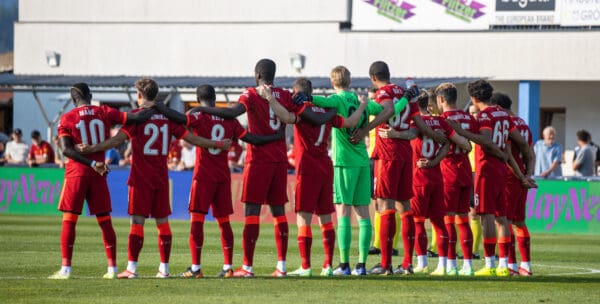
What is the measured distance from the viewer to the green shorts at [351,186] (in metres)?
14.6

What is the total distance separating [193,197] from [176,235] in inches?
354

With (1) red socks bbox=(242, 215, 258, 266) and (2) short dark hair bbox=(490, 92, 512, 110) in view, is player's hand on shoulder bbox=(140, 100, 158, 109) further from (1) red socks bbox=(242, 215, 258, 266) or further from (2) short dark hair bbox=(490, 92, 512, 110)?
(2) short dark hair bbox=(490, 92, 512, 110)

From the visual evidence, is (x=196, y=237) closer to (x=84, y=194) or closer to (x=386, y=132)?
(x=84, y=194)

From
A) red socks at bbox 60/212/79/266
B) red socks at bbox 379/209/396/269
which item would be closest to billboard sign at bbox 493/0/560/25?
red socks at bbox 379/209/396/269

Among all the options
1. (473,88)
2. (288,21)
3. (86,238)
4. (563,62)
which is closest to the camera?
(473,88)

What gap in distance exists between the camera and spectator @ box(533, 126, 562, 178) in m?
27.0

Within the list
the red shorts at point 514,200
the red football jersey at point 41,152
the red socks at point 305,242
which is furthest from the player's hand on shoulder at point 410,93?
the red football jersey at point 41,152

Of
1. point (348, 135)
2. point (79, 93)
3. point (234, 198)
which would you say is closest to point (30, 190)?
point (234, 198)

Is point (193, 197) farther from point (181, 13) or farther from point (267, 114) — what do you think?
point (181, 13)

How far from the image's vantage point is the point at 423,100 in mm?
16156

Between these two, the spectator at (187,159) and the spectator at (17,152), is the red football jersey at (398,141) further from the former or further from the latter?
the spectator at (17,152)

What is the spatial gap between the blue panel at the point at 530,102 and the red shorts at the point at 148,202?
25980 millimetres

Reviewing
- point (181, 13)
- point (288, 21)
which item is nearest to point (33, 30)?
point (181, 13)

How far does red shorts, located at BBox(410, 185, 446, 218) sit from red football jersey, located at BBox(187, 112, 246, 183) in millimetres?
2480
